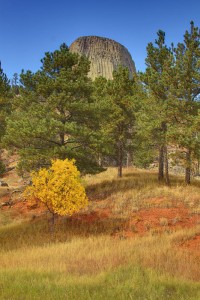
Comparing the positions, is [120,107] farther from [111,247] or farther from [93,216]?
[111,247]

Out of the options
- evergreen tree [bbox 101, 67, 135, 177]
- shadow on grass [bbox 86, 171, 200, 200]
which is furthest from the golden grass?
evergreen tree [bbox 101, 67, 135, 177]

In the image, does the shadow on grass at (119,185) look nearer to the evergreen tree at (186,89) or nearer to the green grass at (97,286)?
the evergreen tree at (186,89)

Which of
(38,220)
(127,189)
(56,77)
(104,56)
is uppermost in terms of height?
(104,56)

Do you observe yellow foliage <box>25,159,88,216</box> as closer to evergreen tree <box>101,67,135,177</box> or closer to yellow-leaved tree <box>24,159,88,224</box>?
yellow-leaved tree <box>24,159,88,224</box>

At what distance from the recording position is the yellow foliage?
667 inches

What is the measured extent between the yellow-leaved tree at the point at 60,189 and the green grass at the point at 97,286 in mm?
8204

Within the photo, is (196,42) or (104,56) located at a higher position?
(104,56)

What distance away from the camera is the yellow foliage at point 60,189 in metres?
16.9

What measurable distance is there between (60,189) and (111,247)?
205 inches

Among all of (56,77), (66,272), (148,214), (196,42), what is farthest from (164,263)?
(196,42)

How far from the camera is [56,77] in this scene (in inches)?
909

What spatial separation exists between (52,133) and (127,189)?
7911mm

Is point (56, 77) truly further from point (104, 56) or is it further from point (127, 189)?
point (104, 56)

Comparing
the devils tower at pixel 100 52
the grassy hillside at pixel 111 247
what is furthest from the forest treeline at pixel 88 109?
the devils tower at pixel 100 52
